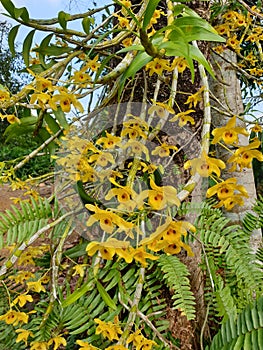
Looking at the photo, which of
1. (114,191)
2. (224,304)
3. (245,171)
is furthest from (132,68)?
(245,171)

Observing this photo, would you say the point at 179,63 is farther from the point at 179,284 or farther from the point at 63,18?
the point at 179,284

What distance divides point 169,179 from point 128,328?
1.33ft

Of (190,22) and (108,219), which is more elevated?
(190,22)

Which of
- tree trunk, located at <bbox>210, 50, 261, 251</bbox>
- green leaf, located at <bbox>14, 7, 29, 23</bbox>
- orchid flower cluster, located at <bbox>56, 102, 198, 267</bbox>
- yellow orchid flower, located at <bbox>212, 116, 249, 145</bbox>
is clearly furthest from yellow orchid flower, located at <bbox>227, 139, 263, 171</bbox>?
tree trunk, located at <bbox>210, 50, 261, 251</bbox>

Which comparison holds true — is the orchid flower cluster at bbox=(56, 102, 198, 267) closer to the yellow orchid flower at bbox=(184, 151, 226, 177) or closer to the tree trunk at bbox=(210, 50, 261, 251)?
the yellow orchid flower at bbox=(184, 151, 226, 177)

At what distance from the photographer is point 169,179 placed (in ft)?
2.99

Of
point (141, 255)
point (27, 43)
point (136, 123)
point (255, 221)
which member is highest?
point (27, 43)

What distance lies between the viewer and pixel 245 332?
0.65m

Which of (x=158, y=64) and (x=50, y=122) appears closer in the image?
(x=158, y=64)

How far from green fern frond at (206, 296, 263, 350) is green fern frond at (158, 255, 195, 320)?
67 millimetres

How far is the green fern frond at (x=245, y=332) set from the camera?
2.07 ft

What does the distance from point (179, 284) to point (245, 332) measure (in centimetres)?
15

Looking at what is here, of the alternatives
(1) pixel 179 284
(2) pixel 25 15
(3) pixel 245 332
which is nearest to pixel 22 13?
(2) pixel 25 15

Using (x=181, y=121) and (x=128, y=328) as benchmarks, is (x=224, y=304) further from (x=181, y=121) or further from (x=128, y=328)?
(x=181, y=121)
